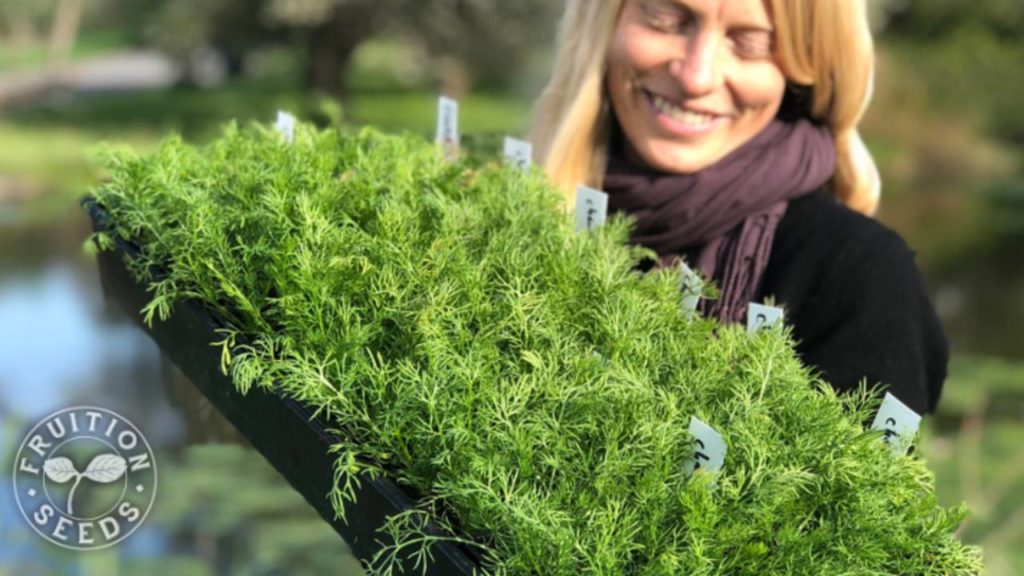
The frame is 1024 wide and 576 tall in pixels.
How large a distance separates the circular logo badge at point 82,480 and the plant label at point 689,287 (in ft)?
1.74

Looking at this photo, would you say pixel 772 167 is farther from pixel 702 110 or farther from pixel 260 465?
pixel 260 465

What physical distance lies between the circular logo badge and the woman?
0.59m

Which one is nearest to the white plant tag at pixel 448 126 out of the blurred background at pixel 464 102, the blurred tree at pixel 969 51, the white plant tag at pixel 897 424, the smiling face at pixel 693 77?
the smiling face at pixel 693 77

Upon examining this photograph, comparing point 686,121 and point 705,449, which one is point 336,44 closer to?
point 686,121

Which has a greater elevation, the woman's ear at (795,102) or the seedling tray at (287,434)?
the woman's ear at (795,102)

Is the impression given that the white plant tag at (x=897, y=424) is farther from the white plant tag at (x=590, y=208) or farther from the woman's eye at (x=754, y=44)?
the woman's eye at (x=754, y=44)

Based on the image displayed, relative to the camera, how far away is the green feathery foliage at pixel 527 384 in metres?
0.61

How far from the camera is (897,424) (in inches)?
29.5

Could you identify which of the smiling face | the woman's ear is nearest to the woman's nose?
the smiling face

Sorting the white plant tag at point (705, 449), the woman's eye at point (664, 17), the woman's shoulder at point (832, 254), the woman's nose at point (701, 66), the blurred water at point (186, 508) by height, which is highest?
the woman's eye at point (664, 17)

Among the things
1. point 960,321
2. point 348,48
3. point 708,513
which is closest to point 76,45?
point 348,48

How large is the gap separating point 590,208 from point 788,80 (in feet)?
0.94

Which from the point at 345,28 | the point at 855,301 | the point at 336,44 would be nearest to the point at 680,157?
the point at 855,301

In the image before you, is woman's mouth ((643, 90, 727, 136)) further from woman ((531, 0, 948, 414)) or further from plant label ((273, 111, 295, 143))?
plant label ((273, 111, 295, 143))
